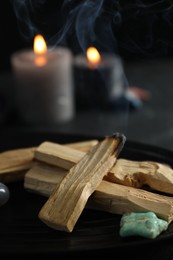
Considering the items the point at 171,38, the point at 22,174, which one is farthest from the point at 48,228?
the point at 171,38

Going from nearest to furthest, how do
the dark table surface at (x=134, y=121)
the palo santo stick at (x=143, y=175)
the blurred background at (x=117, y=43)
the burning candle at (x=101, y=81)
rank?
the palo santo stick at (x=143, y=175) → the blurred background at (x=117, y=43) → the dark table surface at (x=134, y=121) → the burning candle at (x=101, y=81)

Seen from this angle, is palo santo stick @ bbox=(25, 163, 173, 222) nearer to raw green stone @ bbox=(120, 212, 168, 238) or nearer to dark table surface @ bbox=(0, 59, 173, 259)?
raw green stone @ bbox=(120, 212, 168, 238)

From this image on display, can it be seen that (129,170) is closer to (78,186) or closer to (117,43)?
(78,186)

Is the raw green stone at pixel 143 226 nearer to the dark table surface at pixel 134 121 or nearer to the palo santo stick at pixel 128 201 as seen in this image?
the palo santo stick at pixel 128 201

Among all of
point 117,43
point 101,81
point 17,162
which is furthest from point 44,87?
point 17,162

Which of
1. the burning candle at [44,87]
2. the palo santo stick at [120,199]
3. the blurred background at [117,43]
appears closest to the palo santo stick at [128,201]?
the palo santo stick at [120,199]

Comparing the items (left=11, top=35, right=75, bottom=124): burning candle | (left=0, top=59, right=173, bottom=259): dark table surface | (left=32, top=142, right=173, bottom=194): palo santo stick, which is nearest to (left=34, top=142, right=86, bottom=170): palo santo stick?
(left=32, top=142, right=173, bottom=194): palo santo stick
